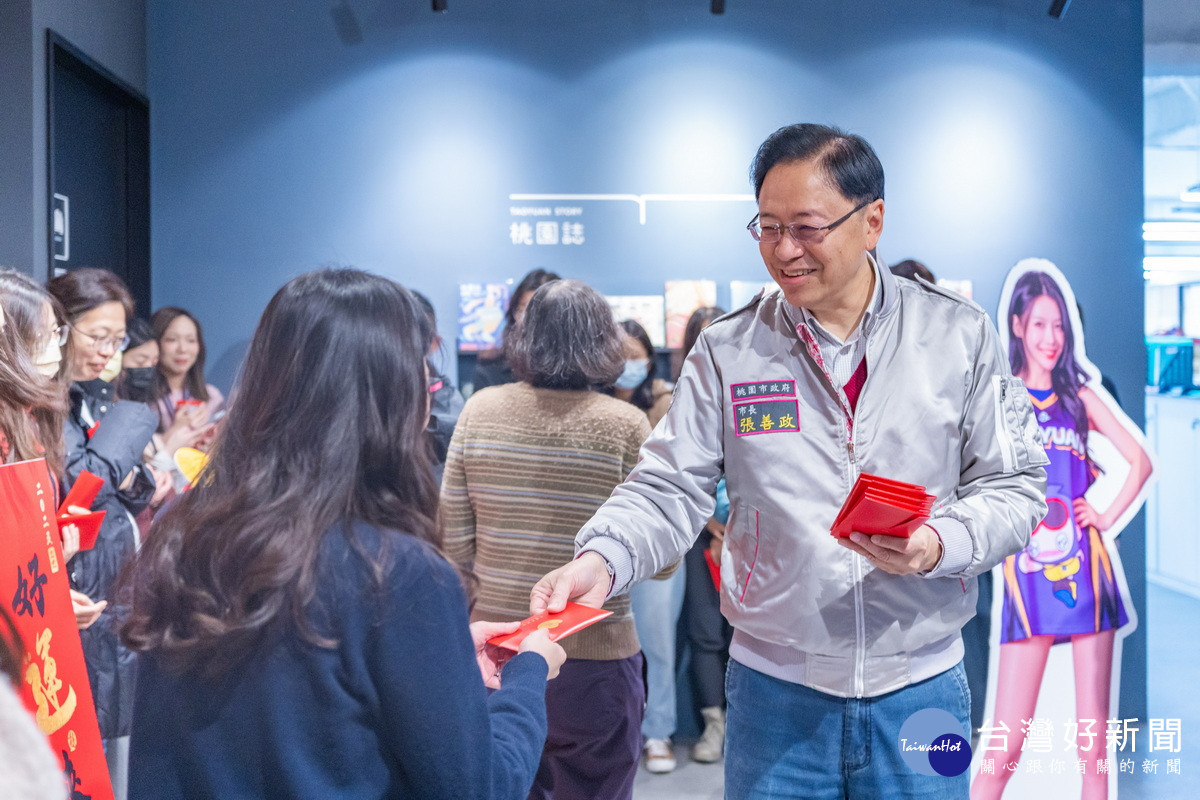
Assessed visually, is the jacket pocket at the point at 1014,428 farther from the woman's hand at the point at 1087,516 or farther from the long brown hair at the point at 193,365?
the long brown hair at the point at 193,365

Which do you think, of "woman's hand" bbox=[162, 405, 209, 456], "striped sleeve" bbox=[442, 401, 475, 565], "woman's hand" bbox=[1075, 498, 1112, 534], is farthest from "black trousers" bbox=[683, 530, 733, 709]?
"woman's hand" bbox=[162, 405, 209, 456]

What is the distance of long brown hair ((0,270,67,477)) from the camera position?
2.06 meters

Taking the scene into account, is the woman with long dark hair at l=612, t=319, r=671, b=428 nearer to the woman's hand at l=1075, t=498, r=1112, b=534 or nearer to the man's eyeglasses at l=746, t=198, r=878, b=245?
the woman's hand at l=1075, t=498, r=1112, b=534

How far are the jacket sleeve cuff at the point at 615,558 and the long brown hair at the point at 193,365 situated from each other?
Result: 313 cm

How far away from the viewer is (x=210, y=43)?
444 centimetres

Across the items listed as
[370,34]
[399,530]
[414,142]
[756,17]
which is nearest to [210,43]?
[370,34]

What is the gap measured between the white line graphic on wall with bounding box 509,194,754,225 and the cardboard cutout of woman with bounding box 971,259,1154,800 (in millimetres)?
1477

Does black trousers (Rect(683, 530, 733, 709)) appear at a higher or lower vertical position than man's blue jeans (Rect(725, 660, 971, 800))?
lower

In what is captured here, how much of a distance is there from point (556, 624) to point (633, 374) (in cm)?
269

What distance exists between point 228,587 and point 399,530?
0.20 m

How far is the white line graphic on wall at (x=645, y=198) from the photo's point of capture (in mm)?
4492

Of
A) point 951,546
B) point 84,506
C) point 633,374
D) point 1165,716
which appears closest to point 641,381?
point 633,374

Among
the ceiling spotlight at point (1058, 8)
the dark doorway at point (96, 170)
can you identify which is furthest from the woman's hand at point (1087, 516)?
the dark doorway at point (96, 170)

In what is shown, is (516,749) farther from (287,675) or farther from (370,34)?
(370,34)
